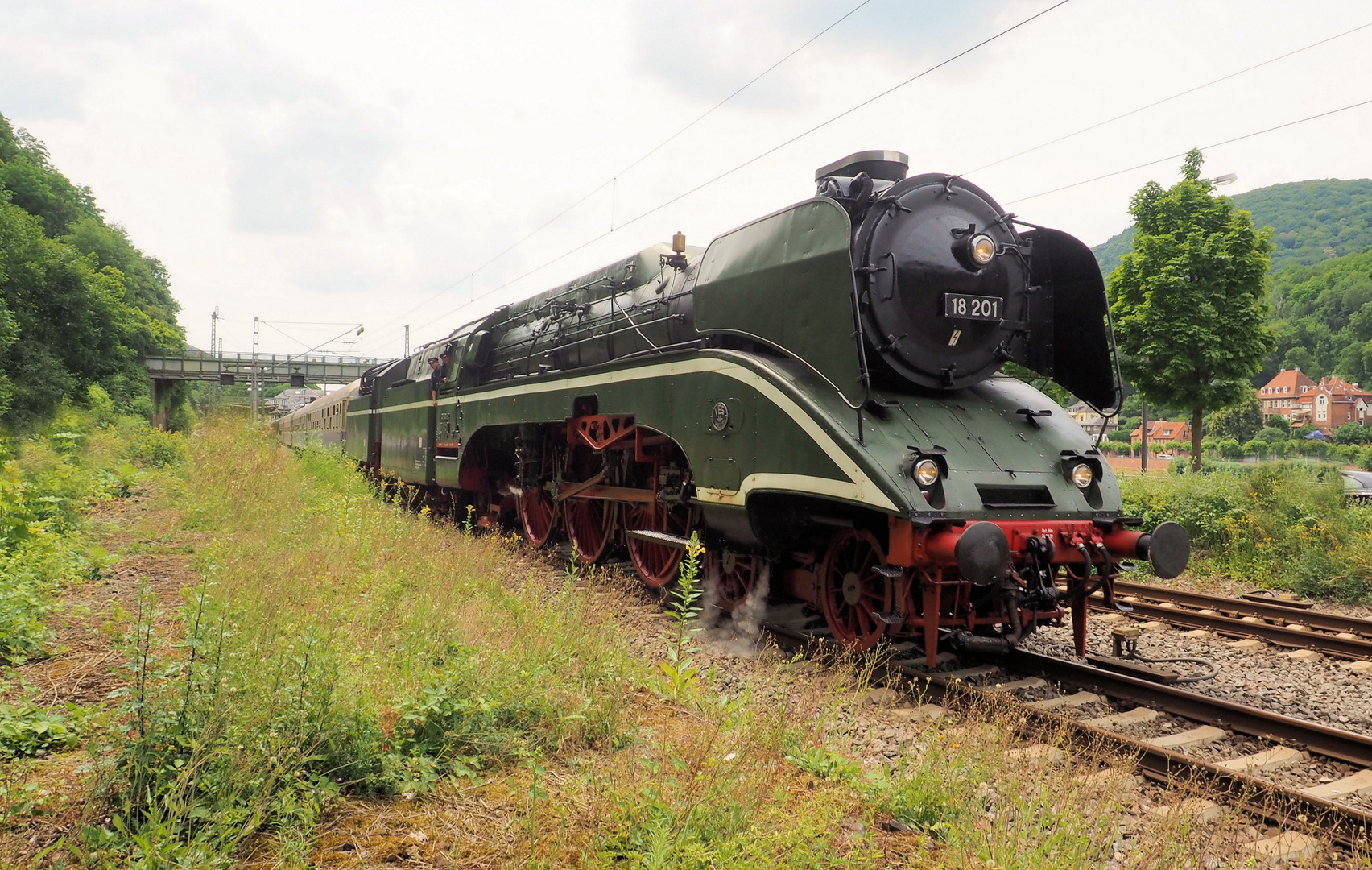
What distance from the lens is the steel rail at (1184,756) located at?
310cm

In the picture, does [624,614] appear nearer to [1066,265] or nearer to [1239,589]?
[1066,265]

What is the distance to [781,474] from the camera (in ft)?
17.2

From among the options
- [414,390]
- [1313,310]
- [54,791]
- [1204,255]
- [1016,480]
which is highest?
[1313,310]

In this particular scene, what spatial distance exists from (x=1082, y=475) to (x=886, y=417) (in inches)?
59.1

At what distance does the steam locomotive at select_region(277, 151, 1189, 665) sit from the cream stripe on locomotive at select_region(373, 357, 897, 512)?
0.05 feet

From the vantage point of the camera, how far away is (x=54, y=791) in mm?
2652

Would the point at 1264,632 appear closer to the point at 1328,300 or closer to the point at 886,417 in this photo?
the point at 886,417

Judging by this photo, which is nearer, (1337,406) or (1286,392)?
(1337,406)

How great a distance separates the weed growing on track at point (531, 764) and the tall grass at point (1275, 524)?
6.52 meters

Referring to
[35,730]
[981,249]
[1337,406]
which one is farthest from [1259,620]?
[1337,406]

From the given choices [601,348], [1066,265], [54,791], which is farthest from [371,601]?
[1066,265]

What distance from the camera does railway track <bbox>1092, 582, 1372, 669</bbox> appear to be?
5922 mm

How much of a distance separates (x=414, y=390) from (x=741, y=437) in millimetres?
9509

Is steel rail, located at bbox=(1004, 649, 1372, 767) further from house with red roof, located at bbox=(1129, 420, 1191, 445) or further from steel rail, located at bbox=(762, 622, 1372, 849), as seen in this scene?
house with red roof, located at bbox=(1129, 420, 1191, 445)
